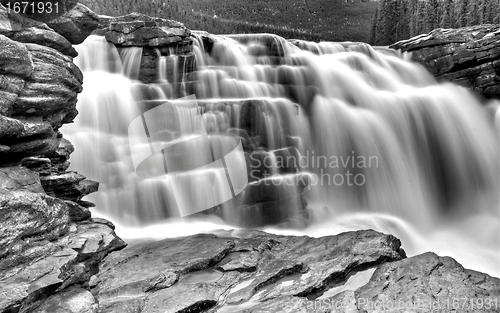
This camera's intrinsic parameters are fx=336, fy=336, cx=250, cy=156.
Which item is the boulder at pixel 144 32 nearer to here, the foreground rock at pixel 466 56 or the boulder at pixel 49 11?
the boulder at pixel 49 11

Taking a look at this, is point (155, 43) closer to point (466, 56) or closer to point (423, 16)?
point (466, 56)

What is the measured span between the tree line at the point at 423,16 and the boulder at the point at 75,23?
703 inches

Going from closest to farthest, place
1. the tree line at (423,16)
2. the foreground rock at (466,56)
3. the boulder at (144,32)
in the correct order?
the boulder at (144,32)
the foreground rock at (466,56)
the tree line at (423,16)

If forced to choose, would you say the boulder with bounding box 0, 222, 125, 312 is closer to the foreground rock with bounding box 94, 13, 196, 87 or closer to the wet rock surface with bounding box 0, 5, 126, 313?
the wet rock surface with bounding box 0, 5, 126, 313

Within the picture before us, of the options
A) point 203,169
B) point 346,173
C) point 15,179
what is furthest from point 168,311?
point 346,173

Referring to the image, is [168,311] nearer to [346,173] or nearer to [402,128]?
[346,173]

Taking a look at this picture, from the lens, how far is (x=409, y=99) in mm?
11070

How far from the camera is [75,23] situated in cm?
600

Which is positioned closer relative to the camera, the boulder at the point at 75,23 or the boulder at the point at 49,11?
the boulder at the point at 49,11

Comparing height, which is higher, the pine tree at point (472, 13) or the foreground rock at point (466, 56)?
the pine tree at point (472, 13)

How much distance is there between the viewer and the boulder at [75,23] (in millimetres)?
5824

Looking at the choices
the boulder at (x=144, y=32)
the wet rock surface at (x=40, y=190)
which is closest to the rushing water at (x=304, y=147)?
the boulder at (x=144, y=32)

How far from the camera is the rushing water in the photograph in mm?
7938

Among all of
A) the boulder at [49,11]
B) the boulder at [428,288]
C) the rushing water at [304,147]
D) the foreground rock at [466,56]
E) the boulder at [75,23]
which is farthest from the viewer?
the foreground rock at [466,56]
